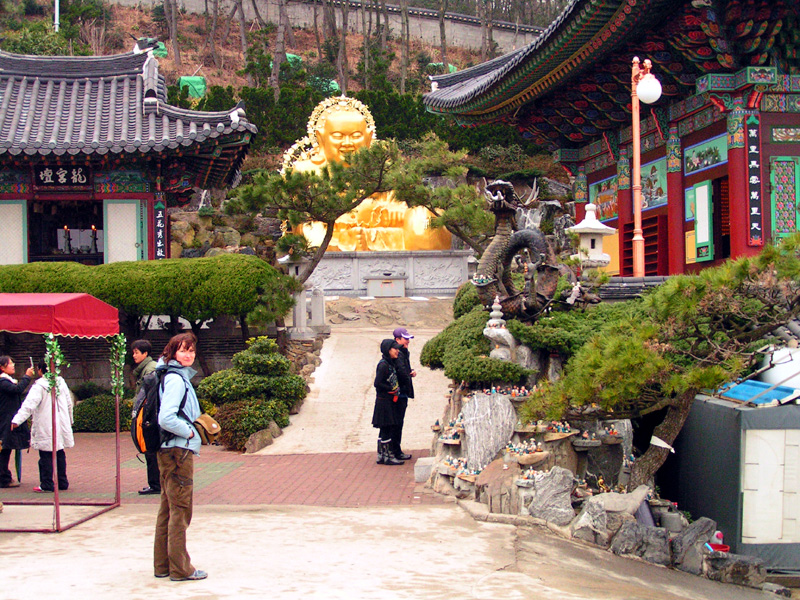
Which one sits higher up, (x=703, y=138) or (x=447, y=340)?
(x=703, y=138)

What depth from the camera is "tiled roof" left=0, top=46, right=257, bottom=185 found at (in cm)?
1466

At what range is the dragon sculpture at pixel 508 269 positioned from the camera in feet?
30.0

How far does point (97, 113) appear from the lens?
15867mm

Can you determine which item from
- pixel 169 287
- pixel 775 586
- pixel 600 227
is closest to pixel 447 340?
pixel 600 227

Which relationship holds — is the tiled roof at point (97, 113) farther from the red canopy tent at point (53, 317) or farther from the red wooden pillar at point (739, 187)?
the red wooden pillar at point (739, 187)

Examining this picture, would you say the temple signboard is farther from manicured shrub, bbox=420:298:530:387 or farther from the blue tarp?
the blue tarp

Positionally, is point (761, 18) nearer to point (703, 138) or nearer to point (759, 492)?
point (703, 138)

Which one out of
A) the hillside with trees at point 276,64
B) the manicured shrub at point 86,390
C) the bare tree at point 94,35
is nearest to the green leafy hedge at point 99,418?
the manicured shrub at point 86,390

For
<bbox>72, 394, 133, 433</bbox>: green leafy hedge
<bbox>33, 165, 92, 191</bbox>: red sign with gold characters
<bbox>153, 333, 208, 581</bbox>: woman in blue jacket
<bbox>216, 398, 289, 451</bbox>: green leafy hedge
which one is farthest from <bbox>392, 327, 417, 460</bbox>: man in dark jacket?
<bbox>33, 165, 92, 191</bbox>: red sign with gold characters

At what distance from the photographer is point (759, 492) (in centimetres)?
768

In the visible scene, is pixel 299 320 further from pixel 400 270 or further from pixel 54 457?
pixel 54 457

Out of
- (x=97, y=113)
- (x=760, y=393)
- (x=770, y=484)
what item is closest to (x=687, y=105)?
(x=760, y=393)

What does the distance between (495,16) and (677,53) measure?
1907 inches

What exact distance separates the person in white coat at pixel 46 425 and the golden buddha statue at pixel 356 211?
14.2 metres
